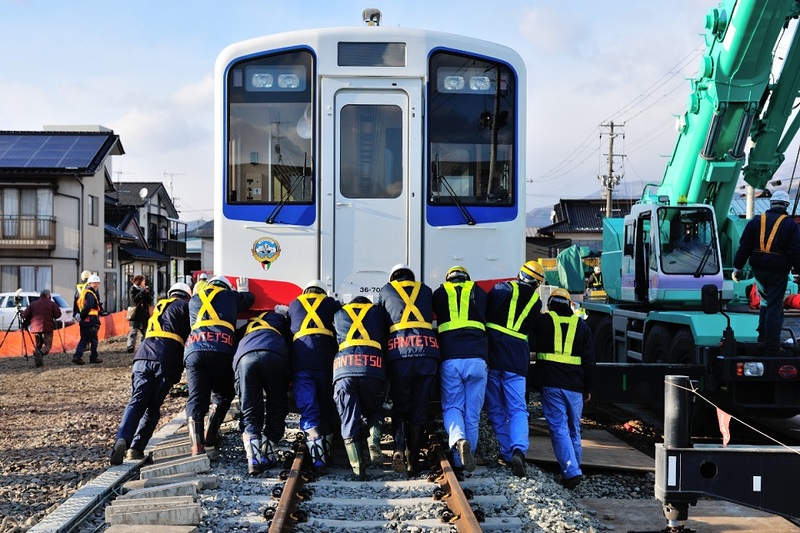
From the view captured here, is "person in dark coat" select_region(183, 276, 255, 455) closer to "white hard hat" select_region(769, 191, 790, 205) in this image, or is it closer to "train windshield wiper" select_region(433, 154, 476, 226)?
"train windshield wiper" select_region(433, 154, 476, 226)

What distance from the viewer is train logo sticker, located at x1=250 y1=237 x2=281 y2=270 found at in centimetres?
731

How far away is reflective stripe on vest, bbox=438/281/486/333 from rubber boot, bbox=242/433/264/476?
178 cm

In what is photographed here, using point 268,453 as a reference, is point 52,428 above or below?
below

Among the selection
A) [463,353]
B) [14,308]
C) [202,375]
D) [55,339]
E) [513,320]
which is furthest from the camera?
[14,308]

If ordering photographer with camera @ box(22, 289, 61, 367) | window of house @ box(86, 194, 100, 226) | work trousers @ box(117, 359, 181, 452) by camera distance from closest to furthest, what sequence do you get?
work trousers @ box(117, 359, 181, 452), photographer with camera @ box(22, 289, 61, 367), window of house @ box(86, 194, 100, 226)

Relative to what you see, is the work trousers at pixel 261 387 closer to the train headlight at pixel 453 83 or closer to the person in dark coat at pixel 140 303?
the train headlight at pixel 453 83

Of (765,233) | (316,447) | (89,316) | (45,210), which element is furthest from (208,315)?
(45,210)

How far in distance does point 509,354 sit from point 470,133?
2117 millimetres

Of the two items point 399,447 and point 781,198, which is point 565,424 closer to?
point 399,447

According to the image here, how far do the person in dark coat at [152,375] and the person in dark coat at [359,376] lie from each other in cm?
161

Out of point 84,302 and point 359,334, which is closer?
point 359,334

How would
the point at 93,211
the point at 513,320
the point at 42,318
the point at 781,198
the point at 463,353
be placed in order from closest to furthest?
the point at 463,353
the point at 513,320
the point at 781,198
the point at 42,318
the point at 93,211

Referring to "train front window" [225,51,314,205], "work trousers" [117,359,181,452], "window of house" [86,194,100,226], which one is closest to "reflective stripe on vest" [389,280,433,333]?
"train front window" [225,51,314,205]

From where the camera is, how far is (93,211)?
31.7 m
